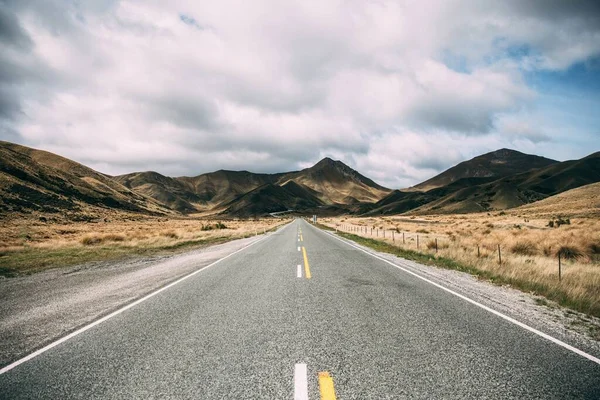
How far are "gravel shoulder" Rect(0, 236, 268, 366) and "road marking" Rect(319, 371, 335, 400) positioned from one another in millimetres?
4391

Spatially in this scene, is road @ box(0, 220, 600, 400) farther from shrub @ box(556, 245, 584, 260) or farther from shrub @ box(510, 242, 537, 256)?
shrub @ box(510, 242, 537, 256)

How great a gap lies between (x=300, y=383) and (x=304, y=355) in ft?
2.35

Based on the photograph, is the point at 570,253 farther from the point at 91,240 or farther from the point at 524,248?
the point at 91,240

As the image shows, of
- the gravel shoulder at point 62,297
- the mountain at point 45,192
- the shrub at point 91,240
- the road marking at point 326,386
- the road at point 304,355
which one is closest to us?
the road marking at point 326,386

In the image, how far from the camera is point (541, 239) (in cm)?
1870

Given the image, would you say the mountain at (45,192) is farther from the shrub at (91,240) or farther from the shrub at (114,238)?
the shrub at (91,240)

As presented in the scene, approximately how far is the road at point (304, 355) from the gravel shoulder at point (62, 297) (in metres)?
0.58

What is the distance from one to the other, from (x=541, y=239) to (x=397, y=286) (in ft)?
53.1

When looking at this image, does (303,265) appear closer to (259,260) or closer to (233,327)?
(259,260)

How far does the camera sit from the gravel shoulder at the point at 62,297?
16.7 ft

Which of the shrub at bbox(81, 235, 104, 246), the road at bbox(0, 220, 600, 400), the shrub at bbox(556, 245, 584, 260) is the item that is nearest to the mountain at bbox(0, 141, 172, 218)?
the shrub at bbox(81, 235, 104, 246)

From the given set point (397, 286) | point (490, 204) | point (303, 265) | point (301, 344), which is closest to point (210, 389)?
point (301, 344)

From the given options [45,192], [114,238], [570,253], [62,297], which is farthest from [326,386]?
[45,192]

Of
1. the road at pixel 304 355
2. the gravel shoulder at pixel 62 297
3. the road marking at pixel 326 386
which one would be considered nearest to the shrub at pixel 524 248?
the road at pixel 304 355
